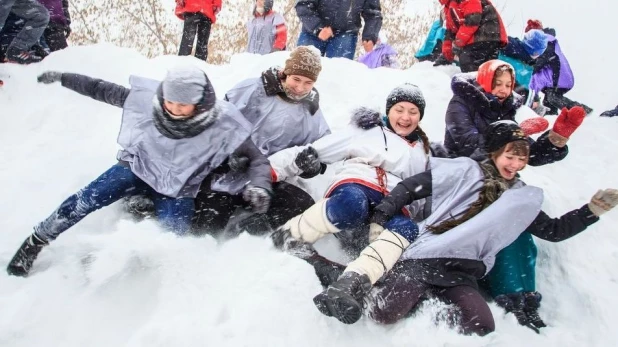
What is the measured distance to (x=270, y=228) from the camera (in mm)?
2660

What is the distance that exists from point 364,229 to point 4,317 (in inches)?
68.1

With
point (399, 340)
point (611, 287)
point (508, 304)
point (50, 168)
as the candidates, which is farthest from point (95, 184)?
point (611, 287)

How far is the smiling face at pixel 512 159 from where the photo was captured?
244cm

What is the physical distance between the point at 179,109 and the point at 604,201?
7.05 ft

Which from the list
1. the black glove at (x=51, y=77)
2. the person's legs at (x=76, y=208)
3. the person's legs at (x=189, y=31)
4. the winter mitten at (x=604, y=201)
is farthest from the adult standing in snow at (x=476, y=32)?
the black glove at (x=51, y=77)

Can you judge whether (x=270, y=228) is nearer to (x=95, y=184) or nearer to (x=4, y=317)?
(x=95, y=184)

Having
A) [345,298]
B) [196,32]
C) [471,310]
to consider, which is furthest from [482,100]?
[196,32]

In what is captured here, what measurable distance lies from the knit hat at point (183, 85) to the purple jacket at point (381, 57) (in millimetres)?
3784

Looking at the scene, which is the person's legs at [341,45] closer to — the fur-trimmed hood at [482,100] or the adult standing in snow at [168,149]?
the fur-trimmed hood at [482,100]

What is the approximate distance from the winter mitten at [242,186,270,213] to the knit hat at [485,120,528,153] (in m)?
1.24

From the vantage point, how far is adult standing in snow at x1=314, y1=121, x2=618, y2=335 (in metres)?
2.05

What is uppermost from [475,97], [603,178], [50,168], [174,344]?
[475,97]

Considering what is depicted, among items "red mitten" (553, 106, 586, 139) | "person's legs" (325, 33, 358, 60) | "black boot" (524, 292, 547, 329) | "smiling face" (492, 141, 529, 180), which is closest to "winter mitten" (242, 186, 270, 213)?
"smiling face" (492, 141, 529, 180)

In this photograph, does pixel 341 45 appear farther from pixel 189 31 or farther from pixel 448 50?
pixel 189 31
